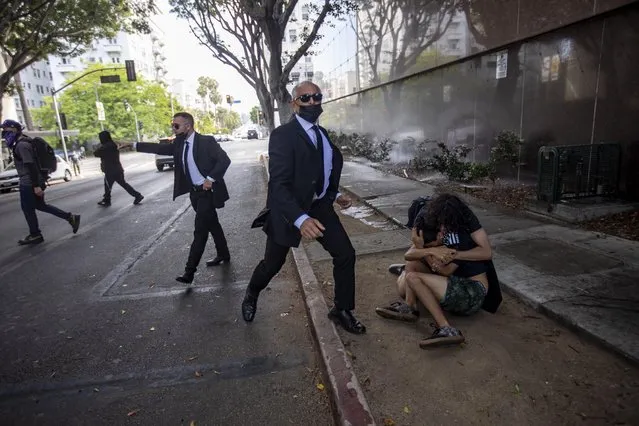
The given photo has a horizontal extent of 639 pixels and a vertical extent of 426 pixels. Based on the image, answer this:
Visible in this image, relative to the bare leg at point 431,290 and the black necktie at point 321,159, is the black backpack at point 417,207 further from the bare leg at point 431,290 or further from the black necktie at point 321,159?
the black necktie at point 321,159

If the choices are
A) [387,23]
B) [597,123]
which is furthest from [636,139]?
[387,23]

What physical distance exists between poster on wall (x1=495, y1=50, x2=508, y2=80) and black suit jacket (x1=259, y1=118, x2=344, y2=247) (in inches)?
295

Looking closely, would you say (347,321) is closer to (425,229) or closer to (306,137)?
(425,229)

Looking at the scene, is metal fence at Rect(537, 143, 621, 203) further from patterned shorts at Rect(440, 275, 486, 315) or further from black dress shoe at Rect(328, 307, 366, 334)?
black dress shoe at Rect(328, 307, 366, 334)

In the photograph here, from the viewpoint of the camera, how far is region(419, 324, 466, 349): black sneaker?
115 inches

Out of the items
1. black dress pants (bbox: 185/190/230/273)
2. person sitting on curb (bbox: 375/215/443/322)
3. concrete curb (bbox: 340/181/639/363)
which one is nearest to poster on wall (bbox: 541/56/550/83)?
concrete curb (bbox: 340/181/639/363)

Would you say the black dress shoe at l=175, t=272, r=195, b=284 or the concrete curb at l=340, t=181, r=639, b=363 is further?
the black dress shoe at l=175, t=272, r=195, b=284

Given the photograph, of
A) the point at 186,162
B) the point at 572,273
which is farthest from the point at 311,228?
the point at 572,273

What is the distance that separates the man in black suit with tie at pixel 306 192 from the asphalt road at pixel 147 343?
0.66m

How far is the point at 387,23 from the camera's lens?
14844mm

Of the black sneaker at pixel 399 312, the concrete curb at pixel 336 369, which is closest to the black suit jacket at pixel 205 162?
the concrete curb at pixel 336 369

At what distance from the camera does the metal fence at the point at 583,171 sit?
237 inches

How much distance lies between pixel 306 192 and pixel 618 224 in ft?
15.6

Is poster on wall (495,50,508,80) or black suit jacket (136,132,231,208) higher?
poster on wall (495,50,508,80)
